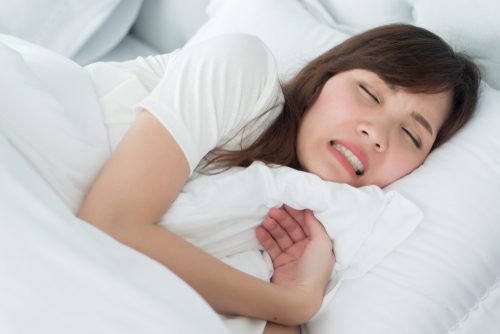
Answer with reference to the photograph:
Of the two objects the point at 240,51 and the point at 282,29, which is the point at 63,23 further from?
the point at 240,51

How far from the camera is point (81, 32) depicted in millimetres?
1480

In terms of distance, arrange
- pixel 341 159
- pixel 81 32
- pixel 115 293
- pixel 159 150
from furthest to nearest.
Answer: pixel 81 32, pixel 341 159, pixel 159 150, pixel 115 293

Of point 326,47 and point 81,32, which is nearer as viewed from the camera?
point 326,47

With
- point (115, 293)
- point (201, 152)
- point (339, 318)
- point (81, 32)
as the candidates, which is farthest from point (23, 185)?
point (81, 32)

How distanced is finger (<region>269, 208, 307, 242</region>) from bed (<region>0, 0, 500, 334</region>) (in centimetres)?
12

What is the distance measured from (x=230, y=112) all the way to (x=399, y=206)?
0.28 meters

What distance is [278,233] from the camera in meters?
0.98

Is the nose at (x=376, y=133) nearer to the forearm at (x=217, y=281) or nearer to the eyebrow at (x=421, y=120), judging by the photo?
the eyebrow at (x=421, y=120)

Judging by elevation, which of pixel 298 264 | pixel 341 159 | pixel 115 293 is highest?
pixel 115 293

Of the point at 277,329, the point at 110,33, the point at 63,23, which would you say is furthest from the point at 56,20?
the point at 277,329

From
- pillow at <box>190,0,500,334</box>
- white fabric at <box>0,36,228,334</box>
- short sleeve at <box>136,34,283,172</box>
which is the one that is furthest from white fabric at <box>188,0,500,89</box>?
white fabric at <box>0,36,228,334</box>

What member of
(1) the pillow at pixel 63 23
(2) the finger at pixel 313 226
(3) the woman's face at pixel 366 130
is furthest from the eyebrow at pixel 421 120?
(1) the pillow at pixel 63 23

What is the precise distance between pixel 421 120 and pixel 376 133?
0.09 m

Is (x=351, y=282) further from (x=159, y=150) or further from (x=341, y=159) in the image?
(x=159, y=150)
